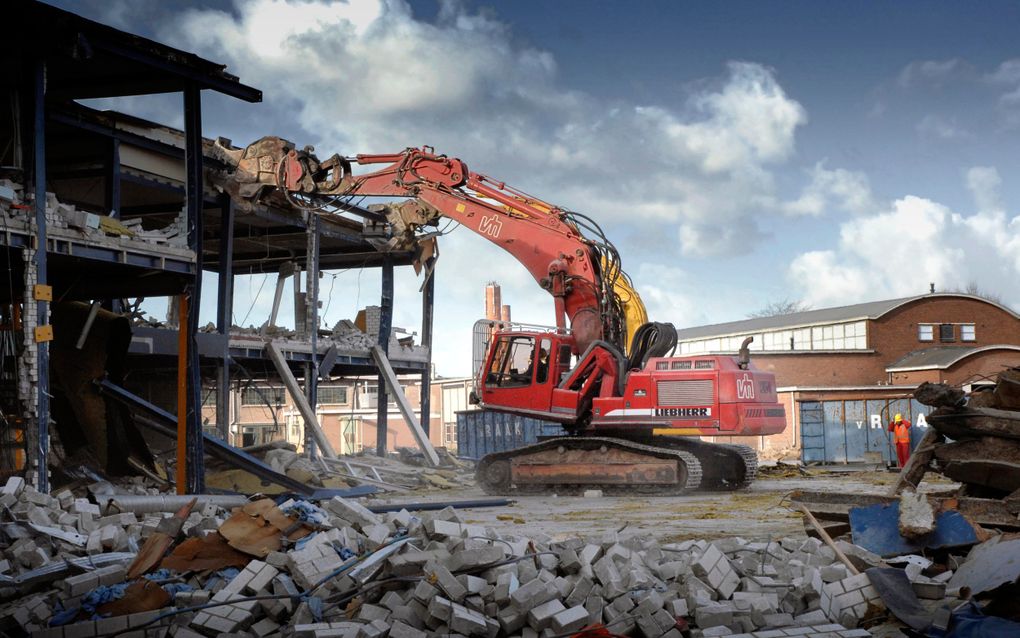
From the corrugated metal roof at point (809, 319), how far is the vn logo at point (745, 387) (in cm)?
2493

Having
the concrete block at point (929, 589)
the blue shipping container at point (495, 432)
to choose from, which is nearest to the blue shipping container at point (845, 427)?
the blue shipping container at point (495, 432)

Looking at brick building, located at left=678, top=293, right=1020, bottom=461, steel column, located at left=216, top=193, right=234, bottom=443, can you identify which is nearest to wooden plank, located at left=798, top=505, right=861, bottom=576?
steel column, located at left=216, top=193, right=234, bottom=443

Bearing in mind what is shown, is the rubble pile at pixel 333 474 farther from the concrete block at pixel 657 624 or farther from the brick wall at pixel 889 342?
the brick wall at pixel 889 342

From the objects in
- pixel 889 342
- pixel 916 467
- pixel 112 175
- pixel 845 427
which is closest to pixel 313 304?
pixel 112 175

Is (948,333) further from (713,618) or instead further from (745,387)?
(713,618)

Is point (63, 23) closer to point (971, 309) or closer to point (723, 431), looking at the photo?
point (723, 431)

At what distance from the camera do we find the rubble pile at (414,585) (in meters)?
7.32

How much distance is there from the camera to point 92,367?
16.2 meters

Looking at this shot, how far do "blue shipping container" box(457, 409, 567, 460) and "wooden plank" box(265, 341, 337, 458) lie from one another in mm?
7828

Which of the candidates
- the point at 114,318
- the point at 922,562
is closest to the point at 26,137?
the point at 114,318

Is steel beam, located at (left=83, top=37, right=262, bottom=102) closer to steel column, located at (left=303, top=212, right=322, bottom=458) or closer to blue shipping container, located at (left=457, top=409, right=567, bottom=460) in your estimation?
steel column, located at (left=303, top=212, right=322, bottom=458)

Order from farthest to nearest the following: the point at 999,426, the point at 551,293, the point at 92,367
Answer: the point at 551,293
the point at 92,367
the point at 999,426

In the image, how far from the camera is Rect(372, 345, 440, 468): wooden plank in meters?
25.4

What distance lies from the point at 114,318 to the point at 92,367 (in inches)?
40.2
